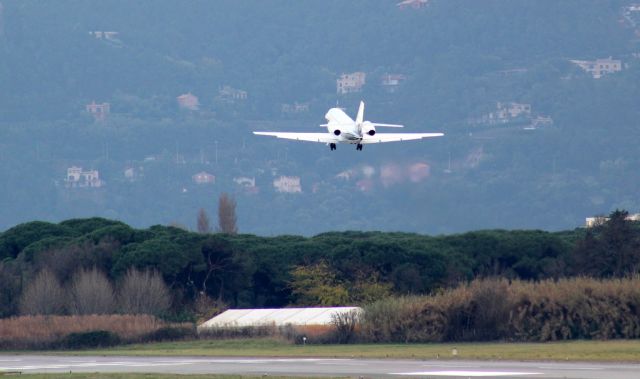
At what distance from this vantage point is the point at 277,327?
85.5 metres

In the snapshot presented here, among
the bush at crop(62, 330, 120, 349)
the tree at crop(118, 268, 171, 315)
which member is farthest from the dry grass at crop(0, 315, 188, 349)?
the tree at crop(118, 268, 171, 315)

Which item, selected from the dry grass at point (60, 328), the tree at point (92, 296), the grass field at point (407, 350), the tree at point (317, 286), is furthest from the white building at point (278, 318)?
the tree at point (317, 286)

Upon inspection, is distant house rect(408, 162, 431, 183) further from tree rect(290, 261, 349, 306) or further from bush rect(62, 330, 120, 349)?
bush rect(62, 330, 120, 349)

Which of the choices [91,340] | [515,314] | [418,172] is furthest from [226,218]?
[515,314]

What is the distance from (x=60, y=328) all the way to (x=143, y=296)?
18.8 meters

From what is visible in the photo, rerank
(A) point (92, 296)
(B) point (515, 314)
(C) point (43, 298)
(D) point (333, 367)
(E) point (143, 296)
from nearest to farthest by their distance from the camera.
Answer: (D) point (333, 367), (B) point (515, 314), (A) point (92, 296), (E) point (143, 296), (C) point (43, 298)

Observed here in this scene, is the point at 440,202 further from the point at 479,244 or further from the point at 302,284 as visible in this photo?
the point at 302,284

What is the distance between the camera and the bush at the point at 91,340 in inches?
3265

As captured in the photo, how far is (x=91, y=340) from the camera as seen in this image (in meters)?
83.0

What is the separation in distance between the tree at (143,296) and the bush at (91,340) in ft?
64.7

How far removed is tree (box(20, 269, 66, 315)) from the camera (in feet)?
343

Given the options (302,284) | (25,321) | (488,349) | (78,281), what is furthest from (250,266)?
(488,349)

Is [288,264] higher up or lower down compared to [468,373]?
higher up

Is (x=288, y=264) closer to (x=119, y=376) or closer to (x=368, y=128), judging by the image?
(x=368, y=128)
